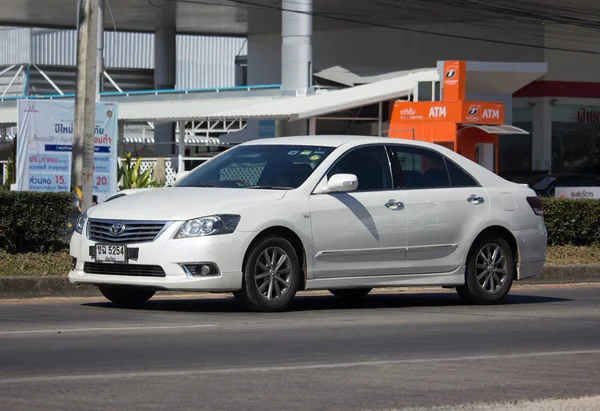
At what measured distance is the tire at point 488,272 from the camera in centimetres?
1218

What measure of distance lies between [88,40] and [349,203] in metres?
6.77

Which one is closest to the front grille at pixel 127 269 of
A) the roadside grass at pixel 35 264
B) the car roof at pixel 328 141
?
the car roof at pixel 328 141

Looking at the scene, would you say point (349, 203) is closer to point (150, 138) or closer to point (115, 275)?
point (115, 275)

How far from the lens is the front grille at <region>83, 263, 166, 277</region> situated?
1039cm

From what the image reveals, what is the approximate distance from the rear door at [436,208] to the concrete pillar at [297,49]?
2846 cm

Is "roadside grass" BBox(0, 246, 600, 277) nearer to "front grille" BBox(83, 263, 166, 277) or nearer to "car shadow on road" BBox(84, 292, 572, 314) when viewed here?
"car shadow on road" BBox(84, 292, 572, 314)

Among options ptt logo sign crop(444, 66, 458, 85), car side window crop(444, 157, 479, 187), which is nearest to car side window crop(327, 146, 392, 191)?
car side window crop(444, 157, 479, 187)

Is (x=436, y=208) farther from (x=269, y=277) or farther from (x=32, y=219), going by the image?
(x=32, y=219)

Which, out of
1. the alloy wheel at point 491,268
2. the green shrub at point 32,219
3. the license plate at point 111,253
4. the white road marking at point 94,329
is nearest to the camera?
the white road marking at point 94,329

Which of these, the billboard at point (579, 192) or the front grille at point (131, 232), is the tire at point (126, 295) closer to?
the front grille at point (131, 232)

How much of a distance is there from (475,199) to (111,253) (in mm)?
3774

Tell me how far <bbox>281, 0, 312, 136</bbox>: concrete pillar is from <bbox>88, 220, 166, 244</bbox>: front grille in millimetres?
30157

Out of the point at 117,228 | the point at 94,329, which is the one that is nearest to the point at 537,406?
the point at 94,329

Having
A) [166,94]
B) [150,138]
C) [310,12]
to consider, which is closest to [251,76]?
[150,138]
